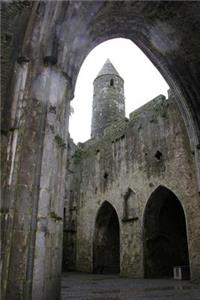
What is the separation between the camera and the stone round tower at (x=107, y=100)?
18.6m

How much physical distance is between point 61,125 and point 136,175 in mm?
7938

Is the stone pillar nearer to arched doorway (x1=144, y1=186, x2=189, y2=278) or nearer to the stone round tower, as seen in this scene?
arched doorway (x1=144, y1=186, x2=189, y2=278)

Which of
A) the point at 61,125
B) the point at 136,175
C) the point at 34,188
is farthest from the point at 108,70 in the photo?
the point at 34,188

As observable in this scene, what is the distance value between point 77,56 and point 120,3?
4.93 feet

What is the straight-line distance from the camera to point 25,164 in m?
3.22

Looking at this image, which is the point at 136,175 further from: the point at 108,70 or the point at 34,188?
the point at 108,70

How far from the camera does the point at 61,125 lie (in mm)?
3951

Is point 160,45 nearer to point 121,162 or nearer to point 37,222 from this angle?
point 37,222

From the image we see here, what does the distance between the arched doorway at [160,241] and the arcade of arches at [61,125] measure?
6 centimetres

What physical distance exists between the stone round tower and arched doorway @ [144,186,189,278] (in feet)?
26.5

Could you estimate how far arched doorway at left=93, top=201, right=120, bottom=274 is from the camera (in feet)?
42.7

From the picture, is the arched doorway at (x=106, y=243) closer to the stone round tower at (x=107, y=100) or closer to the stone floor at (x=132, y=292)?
the stone floor at (x=132, y=292)

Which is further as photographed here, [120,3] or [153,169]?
[153,169]

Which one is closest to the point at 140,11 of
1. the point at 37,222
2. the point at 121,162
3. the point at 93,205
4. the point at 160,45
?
the point at 160,45
